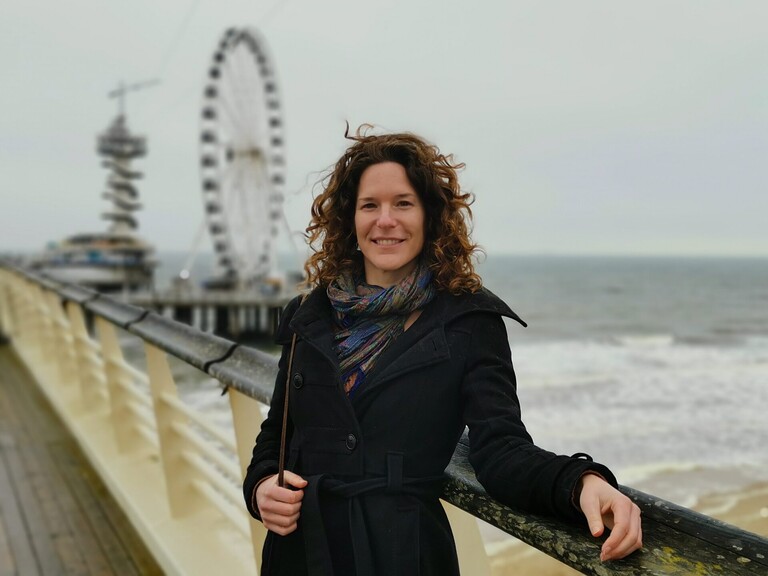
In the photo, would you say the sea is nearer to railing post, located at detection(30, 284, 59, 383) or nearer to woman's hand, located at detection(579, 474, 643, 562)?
woman's hand, located at detection(579, 474, 643, 562)

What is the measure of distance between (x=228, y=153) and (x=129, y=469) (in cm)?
2591

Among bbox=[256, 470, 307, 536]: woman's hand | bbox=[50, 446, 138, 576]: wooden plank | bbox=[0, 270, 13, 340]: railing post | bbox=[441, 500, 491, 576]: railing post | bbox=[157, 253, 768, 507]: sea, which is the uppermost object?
bbox=[256, 470, 307, 536]: woman's hand

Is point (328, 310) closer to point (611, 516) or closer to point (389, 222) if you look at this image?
point (389, 222)

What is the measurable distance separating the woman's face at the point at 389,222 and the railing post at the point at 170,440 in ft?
4.27

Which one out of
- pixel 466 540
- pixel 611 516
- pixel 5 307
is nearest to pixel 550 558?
pixel 466 540

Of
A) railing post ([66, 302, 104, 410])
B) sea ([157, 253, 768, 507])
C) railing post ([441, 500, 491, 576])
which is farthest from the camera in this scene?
sea ([157, 253, 768, 507])

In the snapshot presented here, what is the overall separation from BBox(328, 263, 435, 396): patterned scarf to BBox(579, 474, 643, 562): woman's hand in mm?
339

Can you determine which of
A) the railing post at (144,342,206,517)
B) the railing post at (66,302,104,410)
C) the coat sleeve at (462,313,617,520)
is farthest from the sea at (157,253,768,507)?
the railing post at (66,302,104,410)

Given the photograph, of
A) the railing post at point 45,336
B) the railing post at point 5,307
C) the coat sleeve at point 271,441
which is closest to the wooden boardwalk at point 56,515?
the railing post at point 45,336

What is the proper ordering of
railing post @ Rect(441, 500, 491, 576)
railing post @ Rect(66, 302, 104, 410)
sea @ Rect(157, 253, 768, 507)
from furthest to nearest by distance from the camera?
sea @ Rect(157, 253, 768, 507)
railing post @ Rect(66, 302, 104, 410)
railing post @ Rect(441, 500, 491, 576)

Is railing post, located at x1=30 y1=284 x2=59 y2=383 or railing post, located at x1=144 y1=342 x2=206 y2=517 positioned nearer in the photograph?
railing post, located at x1=144 y1=342 x2=206 y2=517

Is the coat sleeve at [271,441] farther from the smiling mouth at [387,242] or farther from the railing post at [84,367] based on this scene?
the railing post at [84,367]

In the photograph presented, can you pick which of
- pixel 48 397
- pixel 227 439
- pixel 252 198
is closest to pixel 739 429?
pixel 48 397

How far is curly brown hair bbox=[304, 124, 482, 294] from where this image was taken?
1.03m
